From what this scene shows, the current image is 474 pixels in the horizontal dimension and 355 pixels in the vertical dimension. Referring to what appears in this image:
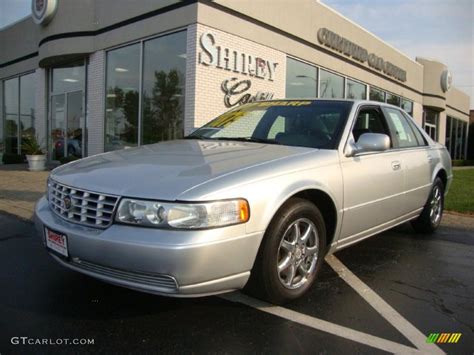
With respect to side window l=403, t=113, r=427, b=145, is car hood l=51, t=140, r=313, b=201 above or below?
below

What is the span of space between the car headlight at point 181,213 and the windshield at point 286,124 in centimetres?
130

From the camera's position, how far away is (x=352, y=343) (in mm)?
2639

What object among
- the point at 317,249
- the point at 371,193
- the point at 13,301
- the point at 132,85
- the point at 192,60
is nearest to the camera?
the point at 13,301

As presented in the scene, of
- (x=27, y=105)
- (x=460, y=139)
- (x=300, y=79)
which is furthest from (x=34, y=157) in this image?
(x=460, y=139)

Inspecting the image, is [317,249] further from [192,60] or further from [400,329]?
[192,60]

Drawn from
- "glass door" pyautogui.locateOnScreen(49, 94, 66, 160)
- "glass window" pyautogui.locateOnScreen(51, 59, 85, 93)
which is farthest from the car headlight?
"glass door" pyautogui.locateOnScreen(49, 94, 66, 160)

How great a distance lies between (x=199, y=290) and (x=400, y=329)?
4.36 ft

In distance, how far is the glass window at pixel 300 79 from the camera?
1283cm

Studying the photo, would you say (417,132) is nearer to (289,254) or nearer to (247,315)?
(289,254)

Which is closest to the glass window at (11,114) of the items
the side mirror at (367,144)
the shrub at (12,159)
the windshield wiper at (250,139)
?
the shrub at (12,159)

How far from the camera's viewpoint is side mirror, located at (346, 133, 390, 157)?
369cm

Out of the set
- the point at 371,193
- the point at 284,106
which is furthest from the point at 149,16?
the point at 371,193

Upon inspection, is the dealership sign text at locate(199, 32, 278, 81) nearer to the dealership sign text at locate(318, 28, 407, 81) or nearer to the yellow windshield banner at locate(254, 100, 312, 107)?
the dealership sign text at locate(318, 28, 407, 81)

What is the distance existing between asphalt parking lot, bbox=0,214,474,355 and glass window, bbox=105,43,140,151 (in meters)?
7.61
